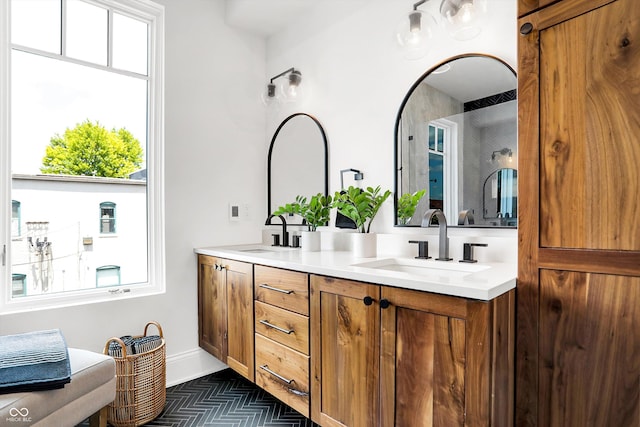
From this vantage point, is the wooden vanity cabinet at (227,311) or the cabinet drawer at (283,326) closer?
the cabinet drawer at (283,326)

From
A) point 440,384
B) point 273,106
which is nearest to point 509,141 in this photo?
point 440,384

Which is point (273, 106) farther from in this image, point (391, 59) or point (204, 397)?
point (204, 397)

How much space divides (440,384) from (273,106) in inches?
90.5

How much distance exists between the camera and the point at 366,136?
90.8 inches

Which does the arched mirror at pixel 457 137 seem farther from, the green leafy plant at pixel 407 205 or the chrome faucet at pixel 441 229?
the chrome faucet at pixel 441 229

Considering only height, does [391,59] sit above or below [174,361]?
above

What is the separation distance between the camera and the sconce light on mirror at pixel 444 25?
1616 mm

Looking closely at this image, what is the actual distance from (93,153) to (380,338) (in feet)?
7.00

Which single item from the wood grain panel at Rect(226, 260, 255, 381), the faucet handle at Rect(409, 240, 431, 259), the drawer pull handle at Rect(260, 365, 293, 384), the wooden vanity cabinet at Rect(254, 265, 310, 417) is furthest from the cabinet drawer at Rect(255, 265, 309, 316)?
the faucet handle at Rect(409, 240, 431, 259)

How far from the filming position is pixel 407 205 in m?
2.08

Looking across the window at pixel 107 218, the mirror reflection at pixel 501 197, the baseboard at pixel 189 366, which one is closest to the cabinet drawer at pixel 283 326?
the baseboard at pixel 189 366

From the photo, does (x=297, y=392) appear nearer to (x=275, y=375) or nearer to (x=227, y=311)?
(x=275, y=375)

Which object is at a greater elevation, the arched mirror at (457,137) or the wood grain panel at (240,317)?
the arched mirror at (457,137)

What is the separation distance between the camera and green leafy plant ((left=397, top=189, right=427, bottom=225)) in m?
2.01
